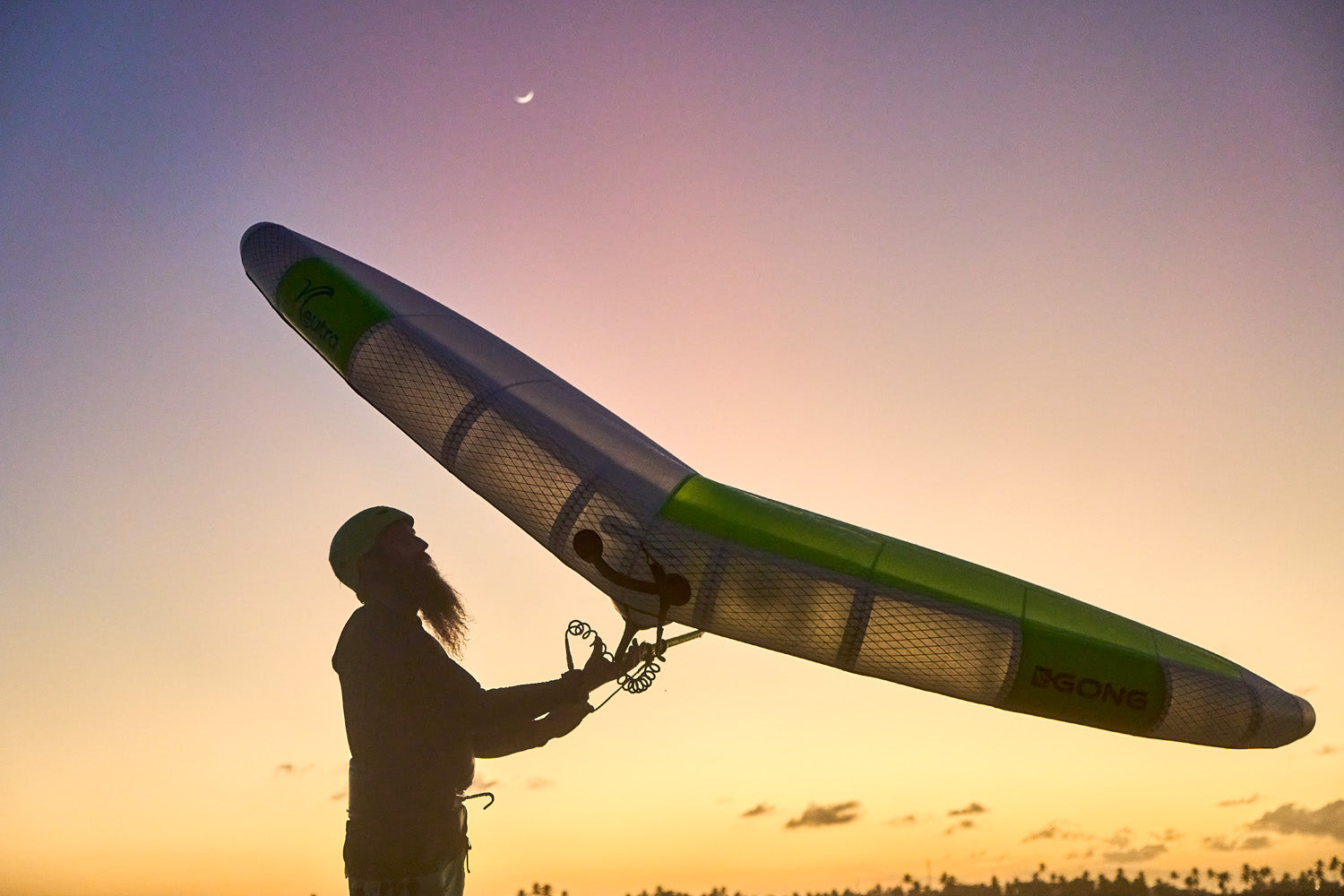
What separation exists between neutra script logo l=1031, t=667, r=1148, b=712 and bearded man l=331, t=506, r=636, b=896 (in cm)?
255

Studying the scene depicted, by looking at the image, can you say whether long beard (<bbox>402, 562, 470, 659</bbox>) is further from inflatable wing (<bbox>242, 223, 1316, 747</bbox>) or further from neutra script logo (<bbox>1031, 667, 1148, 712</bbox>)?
neutra script logo (<bbox>1031, 667, 1148, 712</bbox>)

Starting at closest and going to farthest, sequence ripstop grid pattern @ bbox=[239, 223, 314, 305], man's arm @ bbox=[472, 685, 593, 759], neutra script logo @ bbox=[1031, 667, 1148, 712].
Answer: man's arm @ bbox=[472, 685, 593, 759]
neutra script logo @ bbox=[1031, 667, 1148, 712]
ripstop grid pattern @ bbox=[239, 223, 314, 305]

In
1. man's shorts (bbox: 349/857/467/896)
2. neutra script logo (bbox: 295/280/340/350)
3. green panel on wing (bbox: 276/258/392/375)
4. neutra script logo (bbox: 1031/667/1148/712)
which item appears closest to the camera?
man's shorts (bbox: 349/857/467/896)

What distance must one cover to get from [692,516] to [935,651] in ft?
5.54

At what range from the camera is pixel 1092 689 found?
20.9ft

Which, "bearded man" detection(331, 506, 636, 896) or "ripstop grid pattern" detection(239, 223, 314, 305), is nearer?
"bearded man" detection(331, 506, 636, 896)

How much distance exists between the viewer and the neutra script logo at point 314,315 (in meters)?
7.88

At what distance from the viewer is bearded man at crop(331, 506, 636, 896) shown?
5.68 meters

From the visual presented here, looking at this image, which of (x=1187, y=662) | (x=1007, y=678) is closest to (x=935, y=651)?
(x=1007, y=678)

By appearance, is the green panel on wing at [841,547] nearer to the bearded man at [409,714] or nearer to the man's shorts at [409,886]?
the bearded man at [409,714]

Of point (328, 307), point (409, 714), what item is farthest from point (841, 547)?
point (328, 307)

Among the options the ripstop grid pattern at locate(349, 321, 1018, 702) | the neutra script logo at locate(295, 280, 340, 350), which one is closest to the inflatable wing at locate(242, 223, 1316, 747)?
the ripstop grid pattern at locate(349, 321, 1018, 702)

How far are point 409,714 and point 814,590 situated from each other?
2440 millimetres

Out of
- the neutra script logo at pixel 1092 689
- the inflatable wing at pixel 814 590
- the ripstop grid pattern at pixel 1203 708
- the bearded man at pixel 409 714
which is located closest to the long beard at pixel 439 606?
the bearded man at pixel 409 714
